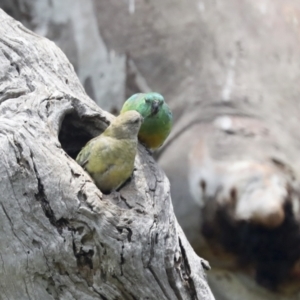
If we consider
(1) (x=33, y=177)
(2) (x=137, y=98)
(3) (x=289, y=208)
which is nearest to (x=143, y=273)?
(1) (x=33, y=177)

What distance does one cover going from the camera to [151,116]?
1.62m

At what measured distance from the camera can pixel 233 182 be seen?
2.56 meters

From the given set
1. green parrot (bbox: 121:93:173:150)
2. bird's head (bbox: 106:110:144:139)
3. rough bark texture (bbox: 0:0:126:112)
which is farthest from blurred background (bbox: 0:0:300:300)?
bird's head (bbox: 106:110:144:139)

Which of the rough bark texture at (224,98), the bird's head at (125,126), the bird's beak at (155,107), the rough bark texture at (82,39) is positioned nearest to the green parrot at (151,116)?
the bird's beak at (155,107)

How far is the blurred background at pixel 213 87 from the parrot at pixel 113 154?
1.23m

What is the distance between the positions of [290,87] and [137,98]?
185 centimetres

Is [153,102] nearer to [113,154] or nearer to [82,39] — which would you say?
[113,154]

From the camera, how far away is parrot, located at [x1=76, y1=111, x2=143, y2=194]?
4.59 feet

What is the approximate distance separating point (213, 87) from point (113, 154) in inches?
73.8

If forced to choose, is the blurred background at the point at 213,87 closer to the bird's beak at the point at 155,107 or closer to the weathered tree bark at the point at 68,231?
Result: the bird's beak at the point at 155,107

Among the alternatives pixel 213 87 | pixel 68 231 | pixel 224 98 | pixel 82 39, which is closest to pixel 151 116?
pixel 68 231

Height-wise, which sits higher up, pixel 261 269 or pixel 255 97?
pixel 255 97

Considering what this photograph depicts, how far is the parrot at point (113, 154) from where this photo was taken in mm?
1398

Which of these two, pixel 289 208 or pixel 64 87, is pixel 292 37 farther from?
pixel 64 87
